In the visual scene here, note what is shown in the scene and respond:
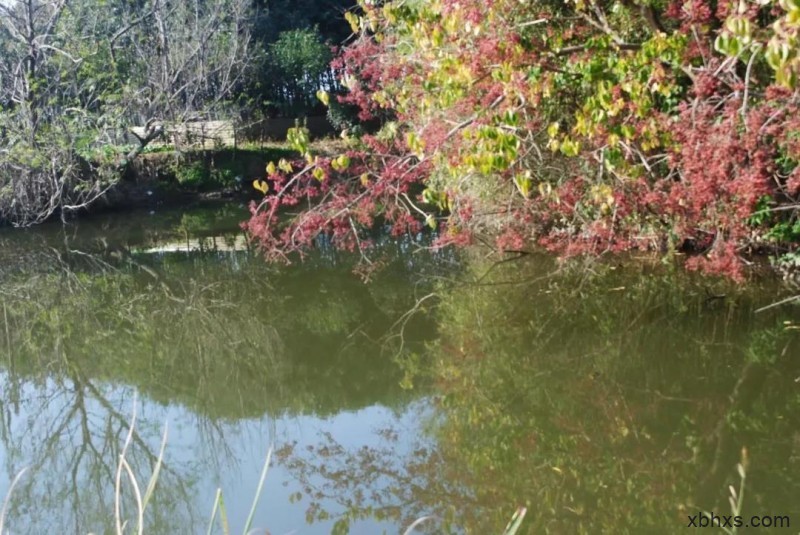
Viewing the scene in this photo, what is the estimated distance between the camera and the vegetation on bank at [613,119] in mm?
5309

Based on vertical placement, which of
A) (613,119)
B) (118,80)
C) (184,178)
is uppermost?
(118,80)

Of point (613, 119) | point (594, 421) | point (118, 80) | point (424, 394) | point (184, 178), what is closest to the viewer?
point (594, 421)

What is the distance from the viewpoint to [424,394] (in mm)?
5488

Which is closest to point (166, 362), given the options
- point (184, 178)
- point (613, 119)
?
point (613, 119)

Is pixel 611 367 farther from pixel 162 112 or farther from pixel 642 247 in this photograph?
pixel 162 112

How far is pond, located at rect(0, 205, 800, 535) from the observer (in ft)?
13.2

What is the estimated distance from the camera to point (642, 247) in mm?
8297

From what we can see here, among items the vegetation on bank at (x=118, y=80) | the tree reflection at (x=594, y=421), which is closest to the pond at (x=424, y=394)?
the tree reflection at (x=594, y=421)

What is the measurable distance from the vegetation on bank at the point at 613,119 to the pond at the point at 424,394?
62 cm

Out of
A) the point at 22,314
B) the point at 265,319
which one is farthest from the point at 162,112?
the point at 265,319

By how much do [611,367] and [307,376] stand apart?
2.11 metres

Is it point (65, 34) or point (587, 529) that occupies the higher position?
point (65, 34)

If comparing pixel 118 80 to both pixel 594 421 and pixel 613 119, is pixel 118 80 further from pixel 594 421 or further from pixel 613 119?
→ pixel 594 421

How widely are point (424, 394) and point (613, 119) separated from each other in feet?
8.13
